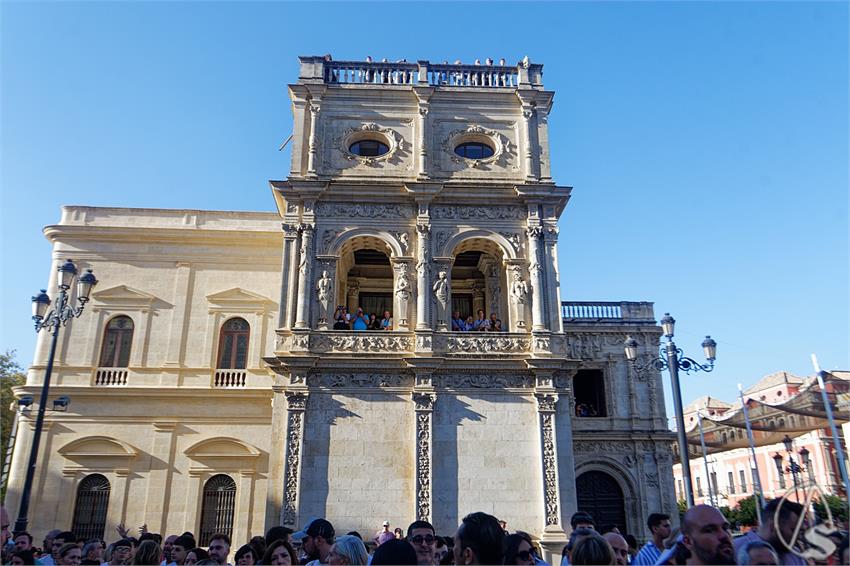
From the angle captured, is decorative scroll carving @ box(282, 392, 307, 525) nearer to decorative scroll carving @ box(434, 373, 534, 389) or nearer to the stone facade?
the stone facade

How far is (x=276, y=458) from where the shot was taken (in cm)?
1700

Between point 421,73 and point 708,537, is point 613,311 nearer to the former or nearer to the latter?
point 421,73

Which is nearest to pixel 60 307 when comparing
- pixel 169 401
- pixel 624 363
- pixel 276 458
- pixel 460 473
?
pixel 276 458

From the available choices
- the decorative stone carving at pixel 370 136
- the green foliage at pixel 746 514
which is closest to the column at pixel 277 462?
the decorative stone carving at pixel 370 136

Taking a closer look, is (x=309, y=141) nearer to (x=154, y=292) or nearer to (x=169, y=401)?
(x=154, y=292)

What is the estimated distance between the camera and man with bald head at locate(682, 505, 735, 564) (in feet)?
13.1

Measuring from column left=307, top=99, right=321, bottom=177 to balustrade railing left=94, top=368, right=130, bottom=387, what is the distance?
9.65 metres

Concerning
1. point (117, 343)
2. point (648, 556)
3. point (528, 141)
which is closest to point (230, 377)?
point (117, 343)

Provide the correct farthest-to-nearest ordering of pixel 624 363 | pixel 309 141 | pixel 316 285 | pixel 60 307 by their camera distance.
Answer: pixel 624 363 < pixel 309 141 < pixel 316 285 < pixel 60 307

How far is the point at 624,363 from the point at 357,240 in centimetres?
1241

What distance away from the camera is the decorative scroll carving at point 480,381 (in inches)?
711

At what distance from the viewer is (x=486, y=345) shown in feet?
60.6

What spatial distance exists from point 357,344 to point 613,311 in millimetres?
12802

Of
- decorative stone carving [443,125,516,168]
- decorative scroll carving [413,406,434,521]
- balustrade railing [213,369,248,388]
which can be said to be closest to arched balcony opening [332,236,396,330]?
balustrade railing [213,369,248,388]
